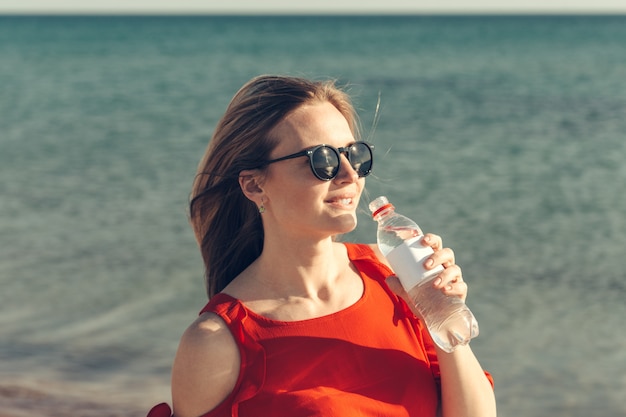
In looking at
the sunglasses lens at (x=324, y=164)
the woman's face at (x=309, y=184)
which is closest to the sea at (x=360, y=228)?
the woman's face at (x=309, y=184)

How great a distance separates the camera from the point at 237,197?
3.06 m

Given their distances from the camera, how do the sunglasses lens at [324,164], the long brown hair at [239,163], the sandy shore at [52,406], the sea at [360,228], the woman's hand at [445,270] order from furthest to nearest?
1. the sea at [360,228]
2. the sandy shore at [52,406]
3. the long brown hair at [239,163]
4. the sunglasses lens at [324,164]
5. the woman's hand at [445,270]

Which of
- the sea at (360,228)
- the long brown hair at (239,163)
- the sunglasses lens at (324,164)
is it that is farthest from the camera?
the sea at (360,228)

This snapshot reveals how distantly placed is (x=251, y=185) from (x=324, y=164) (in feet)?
1.03

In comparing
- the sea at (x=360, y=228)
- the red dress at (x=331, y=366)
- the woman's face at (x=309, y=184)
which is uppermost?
the sea at (x=360, y=228)

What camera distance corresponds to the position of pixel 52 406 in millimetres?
6008

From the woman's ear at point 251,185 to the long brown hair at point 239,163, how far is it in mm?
22

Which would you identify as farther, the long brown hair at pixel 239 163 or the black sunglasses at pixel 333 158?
the long brown hair at pixel 239 163

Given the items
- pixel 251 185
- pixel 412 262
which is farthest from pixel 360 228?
pixel 412 262

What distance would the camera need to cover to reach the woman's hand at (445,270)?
2.60 m

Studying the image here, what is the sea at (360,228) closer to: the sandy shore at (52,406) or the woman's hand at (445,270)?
the sandy shore at (52,406)

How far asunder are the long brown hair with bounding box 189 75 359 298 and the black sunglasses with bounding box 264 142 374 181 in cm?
12

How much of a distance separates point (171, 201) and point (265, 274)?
9128 millimetres

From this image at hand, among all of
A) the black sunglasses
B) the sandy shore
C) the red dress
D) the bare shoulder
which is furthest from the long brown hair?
the sandy shore
